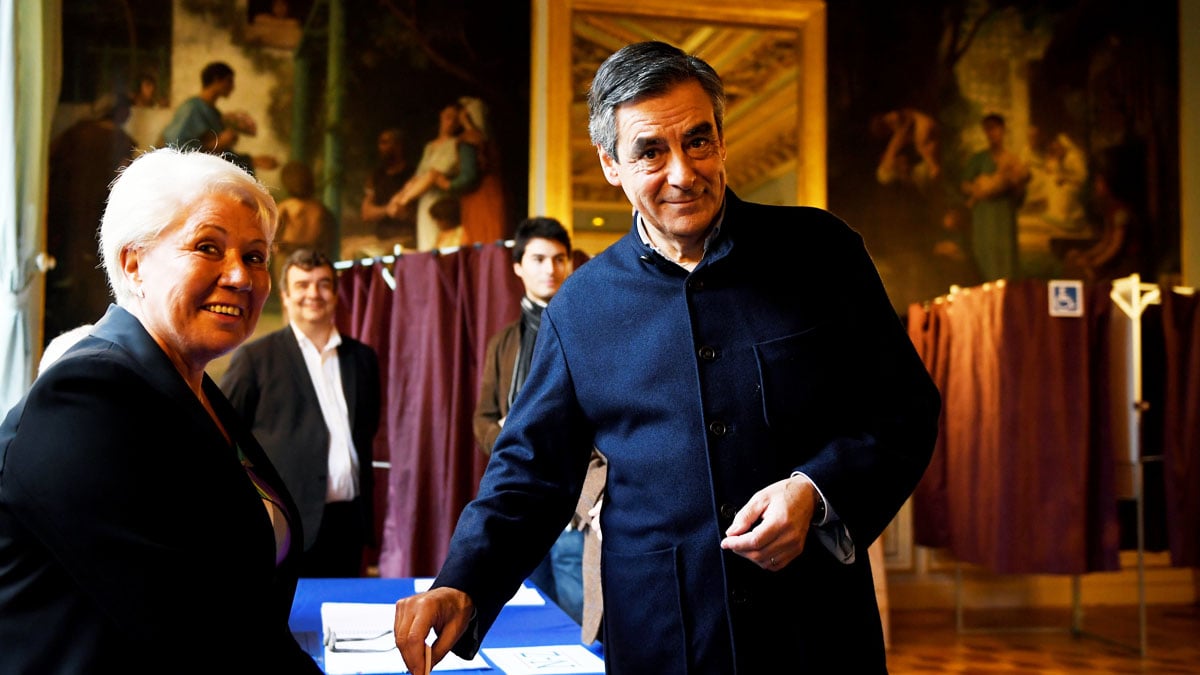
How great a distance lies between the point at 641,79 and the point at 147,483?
3.05 feet

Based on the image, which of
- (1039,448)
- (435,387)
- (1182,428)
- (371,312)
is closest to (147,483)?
(435,387)

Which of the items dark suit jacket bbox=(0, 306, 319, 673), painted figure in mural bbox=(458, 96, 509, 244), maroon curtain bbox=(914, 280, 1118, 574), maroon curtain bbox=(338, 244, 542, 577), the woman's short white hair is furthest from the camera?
painted figure in mural bbox=(458, 96, 509, 244)

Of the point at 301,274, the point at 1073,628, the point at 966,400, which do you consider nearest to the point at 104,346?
the point at 301,274

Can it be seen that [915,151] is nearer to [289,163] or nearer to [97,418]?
[289,163]

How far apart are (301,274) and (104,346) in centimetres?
343

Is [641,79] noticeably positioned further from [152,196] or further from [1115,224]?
[1115,224]

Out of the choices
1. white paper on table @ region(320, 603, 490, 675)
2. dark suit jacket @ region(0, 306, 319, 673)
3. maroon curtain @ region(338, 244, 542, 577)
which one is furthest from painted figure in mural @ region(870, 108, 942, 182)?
dark suit jacket @ region(0, 306, 319, 673)

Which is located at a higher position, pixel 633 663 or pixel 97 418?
pixel 97 418

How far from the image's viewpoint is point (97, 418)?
1.30 m

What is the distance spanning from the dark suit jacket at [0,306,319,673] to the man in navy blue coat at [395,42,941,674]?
0.35 m

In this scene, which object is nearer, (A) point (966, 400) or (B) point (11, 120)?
(B) point (11, 120)

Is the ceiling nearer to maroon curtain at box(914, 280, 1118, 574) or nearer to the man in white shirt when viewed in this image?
maroon curtain at box(914, 280, 1118, 574)

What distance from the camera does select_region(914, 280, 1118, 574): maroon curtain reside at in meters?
6.51

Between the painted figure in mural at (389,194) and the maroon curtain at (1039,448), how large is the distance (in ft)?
12.8
